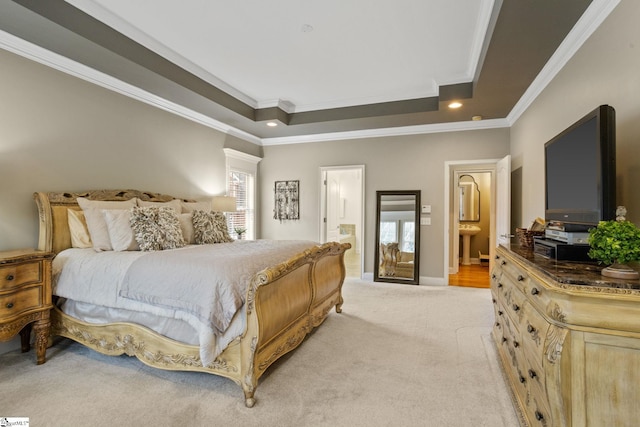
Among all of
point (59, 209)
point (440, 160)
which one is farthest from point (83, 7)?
point (440, 160)

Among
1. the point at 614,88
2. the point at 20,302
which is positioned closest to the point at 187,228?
the point at 20,302

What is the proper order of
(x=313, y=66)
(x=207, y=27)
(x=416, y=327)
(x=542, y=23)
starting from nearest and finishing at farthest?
(x=542, y=23)
(x=207, y=27)
(x=416, y=327)
(x=313, y=66)

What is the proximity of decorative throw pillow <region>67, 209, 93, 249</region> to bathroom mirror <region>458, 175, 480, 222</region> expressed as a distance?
6.84 m

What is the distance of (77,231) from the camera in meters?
2.85

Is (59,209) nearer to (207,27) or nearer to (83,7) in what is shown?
(83,7)

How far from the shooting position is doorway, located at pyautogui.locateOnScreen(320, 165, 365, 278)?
5.59m

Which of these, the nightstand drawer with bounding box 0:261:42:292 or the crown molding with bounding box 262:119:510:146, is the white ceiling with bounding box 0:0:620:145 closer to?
the crown molding with bounding box 262:119:510:146

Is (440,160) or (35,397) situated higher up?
(440,160)

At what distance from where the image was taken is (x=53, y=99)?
2.87 meters

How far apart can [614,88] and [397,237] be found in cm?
353

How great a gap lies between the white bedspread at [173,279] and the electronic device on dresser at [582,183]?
6.14 ft

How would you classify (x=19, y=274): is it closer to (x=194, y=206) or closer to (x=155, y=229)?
(x=155, y=229)

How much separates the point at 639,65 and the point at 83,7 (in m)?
3.84

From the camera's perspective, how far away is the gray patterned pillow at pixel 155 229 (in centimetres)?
280
